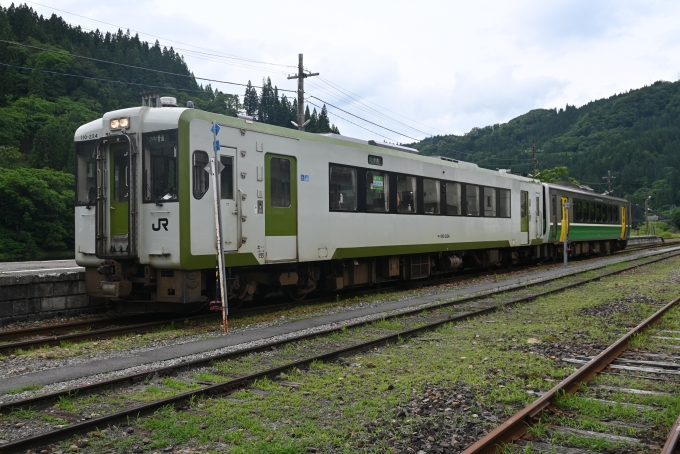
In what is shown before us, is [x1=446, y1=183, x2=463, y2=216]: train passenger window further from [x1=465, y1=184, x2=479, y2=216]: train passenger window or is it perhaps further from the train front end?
the train front end

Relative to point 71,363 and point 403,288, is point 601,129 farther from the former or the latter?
point 71,363

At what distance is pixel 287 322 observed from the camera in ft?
33.5

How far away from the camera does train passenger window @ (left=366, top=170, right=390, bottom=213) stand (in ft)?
44.6

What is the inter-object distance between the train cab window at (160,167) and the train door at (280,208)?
1.81 meters

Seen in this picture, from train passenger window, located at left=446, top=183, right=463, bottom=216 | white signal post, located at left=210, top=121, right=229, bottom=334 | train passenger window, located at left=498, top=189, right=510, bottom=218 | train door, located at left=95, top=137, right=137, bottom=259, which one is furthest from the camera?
train passenger window, located at left=498, top=189, right=510, bottom=218

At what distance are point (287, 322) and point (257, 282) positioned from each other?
1440 millimetres

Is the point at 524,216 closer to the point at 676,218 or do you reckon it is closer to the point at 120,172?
the point at 120,172

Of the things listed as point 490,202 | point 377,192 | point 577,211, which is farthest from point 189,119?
point 577,211

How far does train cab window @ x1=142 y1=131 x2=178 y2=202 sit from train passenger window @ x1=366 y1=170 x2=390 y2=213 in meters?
5.11

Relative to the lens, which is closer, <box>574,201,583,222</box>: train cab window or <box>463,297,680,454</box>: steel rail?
<box>463,297,680,454</box>: steel rail

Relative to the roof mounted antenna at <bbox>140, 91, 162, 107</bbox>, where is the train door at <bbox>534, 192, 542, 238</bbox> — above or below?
below

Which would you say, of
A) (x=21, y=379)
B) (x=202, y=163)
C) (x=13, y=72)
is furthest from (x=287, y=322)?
(x=13, y=72)

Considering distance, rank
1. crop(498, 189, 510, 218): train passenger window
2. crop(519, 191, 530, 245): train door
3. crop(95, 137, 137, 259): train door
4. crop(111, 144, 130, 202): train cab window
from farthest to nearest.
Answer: crop(519, 191, 530, 245): train door
crop(498, 189, 510, 218): train passenger window
crop(111, 144, 130, 202): train cab window
crop(95, 137, 137, 259): train door

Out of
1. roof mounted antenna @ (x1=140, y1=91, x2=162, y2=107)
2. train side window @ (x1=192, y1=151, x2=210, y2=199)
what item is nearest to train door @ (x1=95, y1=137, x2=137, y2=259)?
roof mounted antenna @ (x1=140, y1=91, x2=162, y2=107)
